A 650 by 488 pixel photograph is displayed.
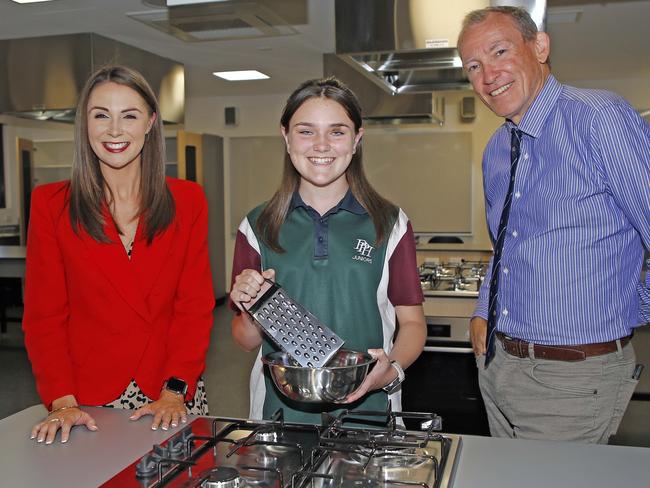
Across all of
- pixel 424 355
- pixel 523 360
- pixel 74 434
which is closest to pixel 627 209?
pixel 523 360

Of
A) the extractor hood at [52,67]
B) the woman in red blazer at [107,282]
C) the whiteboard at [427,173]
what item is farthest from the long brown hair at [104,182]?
the whiteboard at [427,173]

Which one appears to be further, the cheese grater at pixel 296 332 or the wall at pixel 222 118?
the wall at pixel 222 118

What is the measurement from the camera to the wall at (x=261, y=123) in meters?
7.93

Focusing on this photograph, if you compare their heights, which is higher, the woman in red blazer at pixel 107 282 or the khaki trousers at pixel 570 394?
the woman in red blazer at pixel 107 282

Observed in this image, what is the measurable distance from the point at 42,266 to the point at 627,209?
4.27ft

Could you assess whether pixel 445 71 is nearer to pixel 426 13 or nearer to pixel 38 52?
pixel 426 13

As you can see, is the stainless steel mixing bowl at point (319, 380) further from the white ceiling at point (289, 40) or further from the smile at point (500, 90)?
the white ceiling at point (289, 40)

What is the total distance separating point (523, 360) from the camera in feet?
5.42

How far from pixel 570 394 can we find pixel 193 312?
0.89 m

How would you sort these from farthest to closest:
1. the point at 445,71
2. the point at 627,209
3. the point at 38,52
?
the point at 38,52, the point at 445,71, the point at 627,209

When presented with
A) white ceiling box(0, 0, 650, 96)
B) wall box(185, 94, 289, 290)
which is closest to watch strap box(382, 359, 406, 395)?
white ceiling box(0, 0, 650, 96)

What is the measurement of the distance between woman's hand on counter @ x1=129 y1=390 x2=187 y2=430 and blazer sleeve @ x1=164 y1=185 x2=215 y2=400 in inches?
4.9

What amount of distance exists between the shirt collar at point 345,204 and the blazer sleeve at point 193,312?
0.24 m

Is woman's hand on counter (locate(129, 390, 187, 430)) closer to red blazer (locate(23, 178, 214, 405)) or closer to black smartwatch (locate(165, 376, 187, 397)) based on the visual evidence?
black smartwatch (locate(165, 376, 187, 397))
